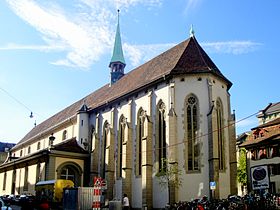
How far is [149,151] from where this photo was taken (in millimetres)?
30453

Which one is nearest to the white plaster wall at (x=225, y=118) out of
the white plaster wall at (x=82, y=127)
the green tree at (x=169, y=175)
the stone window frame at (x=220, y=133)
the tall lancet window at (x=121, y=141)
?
the stone window frame at (x=220, y=133)

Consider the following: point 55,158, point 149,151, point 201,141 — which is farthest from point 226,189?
point 55,158

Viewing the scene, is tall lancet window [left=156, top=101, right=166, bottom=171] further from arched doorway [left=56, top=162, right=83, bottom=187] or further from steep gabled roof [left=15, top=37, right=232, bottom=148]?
arched doorway [left=56, top=162, right=83, bottom=187]

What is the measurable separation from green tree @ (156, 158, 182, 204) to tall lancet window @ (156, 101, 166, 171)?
2.89 feet

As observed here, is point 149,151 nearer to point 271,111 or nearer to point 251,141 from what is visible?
point 251,141

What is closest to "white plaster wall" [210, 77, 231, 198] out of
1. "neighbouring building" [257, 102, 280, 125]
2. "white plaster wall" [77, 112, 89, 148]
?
"white plaster wall" [77, 112, 89, 148]

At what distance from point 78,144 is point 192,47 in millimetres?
17572

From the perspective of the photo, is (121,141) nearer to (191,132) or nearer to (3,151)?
(191,132)

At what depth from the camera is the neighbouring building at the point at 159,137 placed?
28.4 metres

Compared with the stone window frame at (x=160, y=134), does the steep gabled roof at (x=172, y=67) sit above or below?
above

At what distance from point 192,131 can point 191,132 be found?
114 mm

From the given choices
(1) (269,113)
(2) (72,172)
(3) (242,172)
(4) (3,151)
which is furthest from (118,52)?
(4) (3,151)

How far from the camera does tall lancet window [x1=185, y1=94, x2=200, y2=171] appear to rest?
28.4 meters

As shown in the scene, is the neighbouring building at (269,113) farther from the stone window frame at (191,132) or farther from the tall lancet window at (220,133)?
the stone window frame at (191,132)
